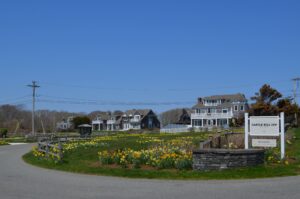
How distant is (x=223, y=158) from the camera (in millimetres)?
16062

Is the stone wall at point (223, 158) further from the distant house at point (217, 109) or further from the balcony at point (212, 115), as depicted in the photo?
the balcony at point (212, 115)

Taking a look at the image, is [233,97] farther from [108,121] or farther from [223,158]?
[223,158]

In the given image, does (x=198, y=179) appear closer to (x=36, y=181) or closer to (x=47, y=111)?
(x=36, y=181)

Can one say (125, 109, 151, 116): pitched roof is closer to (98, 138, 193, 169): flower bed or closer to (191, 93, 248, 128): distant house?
(191, 93, 248, 128): distant house

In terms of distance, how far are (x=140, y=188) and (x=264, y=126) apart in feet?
29.4

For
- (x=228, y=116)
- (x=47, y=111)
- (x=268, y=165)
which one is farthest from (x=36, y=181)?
(x=47, y=111)

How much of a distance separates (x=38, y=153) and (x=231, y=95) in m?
81.5

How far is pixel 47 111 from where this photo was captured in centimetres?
17312

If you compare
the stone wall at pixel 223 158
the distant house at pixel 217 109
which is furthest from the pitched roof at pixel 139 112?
the stone wall at pixel 223 158

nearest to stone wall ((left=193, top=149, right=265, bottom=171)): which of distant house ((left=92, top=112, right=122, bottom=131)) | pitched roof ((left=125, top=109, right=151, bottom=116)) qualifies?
pitched roof ((left=125, top=109, right=151, bottom=116))

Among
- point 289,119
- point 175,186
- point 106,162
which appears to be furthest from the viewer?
point 289,119

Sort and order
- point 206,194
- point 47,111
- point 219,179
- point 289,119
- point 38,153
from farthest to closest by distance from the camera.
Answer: point 47,111 < point 289,119 < point 38,153 < point 219,179 < point 206,194

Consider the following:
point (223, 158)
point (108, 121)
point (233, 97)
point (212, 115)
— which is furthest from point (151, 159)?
point (108, 121)

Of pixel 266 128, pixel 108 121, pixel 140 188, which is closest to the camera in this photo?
pixel 140 188
